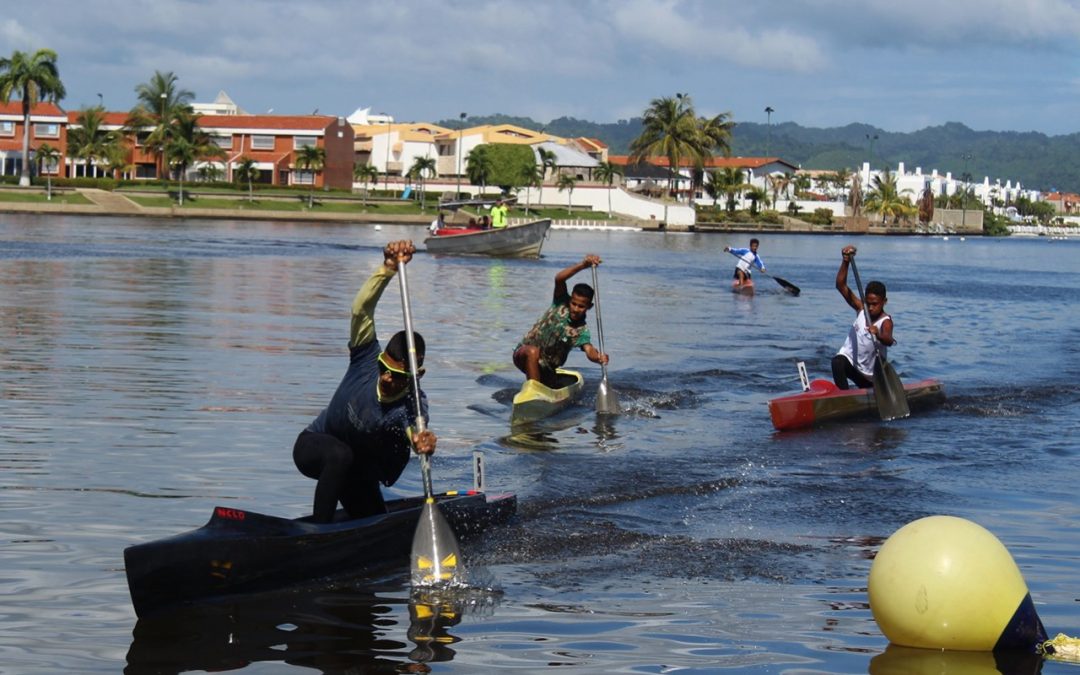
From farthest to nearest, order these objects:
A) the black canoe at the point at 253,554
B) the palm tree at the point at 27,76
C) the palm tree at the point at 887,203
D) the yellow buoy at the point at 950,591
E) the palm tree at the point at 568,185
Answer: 1. the palm tree at the point at 887,203
2. the palm tree at the point at 568,185
3. the palm tree at the point at 27,76
4. the black canoe at the point at 253,554
5. the yellow buoy at the point at 950,591

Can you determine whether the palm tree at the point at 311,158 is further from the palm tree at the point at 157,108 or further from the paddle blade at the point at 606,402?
the paddle blade at the point at 606,402

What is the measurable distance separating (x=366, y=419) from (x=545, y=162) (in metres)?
123

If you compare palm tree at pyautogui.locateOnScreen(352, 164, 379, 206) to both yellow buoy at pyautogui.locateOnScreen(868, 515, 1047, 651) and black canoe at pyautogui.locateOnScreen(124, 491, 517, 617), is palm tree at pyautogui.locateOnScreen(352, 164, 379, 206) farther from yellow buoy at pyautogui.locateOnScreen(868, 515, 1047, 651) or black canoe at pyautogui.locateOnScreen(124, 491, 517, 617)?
yellow buoy at pyautogui.locateOnScreen(868, 515, 1047, 651)

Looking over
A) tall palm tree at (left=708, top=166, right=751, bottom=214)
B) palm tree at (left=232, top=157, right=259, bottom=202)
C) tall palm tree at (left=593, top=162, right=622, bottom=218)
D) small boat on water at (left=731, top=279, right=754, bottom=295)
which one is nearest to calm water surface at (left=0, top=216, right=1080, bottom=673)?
small boat on water at (left=731, top=279, right=754, bottom=295)

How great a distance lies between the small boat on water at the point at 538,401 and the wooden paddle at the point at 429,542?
21.2 feet

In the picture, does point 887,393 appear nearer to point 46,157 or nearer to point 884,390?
point 884,390

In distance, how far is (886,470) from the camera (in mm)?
13562

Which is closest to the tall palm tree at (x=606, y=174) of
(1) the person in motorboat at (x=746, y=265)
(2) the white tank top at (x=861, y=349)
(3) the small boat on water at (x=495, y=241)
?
(3) the small boat on water at (x=495, y=241)

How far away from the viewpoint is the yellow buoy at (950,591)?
7.16m

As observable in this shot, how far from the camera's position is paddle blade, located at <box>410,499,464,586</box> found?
8703 millimetres

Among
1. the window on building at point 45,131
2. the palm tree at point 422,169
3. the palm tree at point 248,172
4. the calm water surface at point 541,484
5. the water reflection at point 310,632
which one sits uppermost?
the window on building at point 45,131

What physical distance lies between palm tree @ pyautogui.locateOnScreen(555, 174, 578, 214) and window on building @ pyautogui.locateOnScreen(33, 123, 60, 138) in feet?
148

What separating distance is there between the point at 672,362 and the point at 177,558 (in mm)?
15682

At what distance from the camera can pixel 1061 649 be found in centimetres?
745
